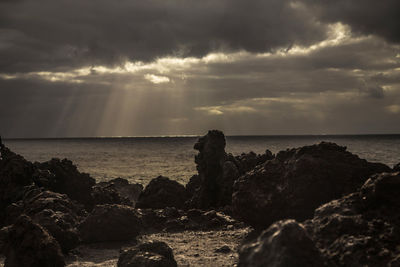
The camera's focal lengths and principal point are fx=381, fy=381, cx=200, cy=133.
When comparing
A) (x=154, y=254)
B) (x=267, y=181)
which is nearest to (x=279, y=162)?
(x=267, y=181)

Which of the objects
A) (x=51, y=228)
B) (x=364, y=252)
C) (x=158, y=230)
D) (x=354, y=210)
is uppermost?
(x=354, y=210)

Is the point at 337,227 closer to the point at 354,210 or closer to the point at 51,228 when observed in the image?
the point at 354,210

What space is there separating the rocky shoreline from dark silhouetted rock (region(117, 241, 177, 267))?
0.02 metres

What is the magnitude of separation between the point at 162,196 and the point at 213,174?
9.21 feet

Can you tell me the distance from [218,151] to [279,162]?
8563 mm

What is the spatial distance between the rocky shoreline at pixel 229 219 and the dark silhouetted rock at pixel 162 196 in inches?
2.0

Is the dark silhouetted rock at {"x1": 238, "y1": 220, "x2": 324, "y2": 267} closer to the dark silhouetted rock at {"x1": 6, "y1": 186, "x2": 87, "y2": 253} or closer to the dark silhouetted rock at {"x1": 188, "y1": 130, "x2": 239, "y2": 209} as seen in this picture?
the dark silhouetted rock at {"x1": 6, "y1": 186, "x2": 87, "y2": 253}

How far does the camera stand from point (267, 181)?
33.9 ft

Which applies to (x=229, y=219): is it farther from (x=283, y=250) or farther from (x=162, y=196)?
(x=283, y=250)

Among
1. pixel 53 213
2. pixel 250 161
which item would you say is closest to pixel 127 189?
pixel 250 161

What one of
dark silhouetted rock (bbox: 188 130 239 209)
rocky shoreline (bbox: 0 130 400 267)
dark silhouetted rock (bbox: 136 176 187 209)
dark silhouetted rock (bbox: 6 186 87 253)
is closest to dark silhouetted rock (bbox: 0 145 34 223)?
rocky shoreline (bbox: 0 130 400 267)

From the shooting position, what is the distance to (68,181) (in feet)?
55.3

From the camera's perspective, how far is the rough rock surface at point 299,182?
918 cm

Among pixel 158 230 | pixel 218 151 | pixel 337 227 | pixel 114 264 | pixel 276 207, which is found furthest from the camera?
pixel 218 151
